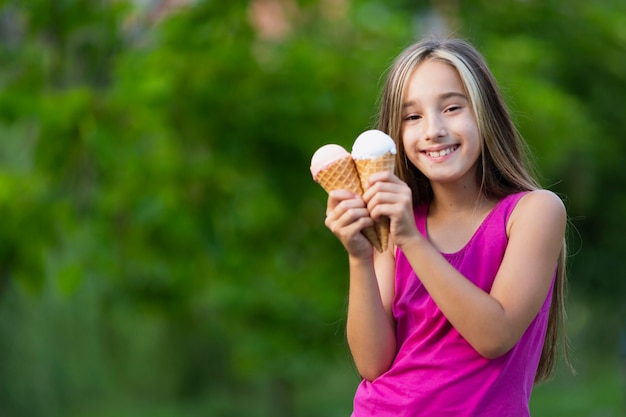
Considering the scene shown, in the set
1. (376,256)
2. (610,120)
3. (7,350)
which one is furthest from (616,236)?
(376,256)

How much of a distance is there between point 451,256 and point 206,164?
3740mm

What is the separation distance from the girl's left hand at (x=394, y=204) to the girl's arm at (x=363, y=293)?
4cm

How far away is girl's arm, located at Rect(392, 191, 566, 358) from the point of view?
1911mm

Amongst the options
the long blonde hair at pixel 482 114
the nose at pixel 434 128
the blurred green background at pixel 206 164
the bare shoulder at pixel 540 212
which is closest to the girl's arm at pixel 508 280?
the bare shoulder at pixel 540 212

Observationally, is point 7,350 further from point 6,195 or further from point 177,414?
point 6,195

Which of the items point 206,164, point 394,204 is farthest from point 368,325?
point 206,164

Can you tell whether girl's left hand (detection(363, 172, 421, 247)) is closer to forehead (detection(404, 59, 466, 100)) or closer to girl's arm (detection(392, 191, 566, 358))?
girl's arm (detection(392, 191, 566, 358))

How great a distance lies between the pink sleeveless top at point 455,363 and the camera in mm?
2010

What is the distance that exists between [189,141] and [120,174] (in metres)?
0.46

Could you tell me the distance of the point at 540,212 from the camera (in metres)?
2.03

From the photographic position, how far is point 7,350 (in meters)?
9.35

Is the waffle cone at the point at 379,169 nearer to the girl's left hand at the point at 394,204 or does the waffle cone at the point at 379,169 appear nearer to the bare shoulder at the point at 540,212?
the girl's left hand at the point at 394,204

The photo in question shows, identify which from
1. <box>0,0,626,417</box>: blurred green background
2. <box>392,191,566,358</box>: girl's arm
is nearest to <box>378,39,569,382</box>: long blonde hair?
<box>392,191,566,358</box>: girl's arm

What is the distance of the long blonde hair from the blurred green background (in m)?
0.59
